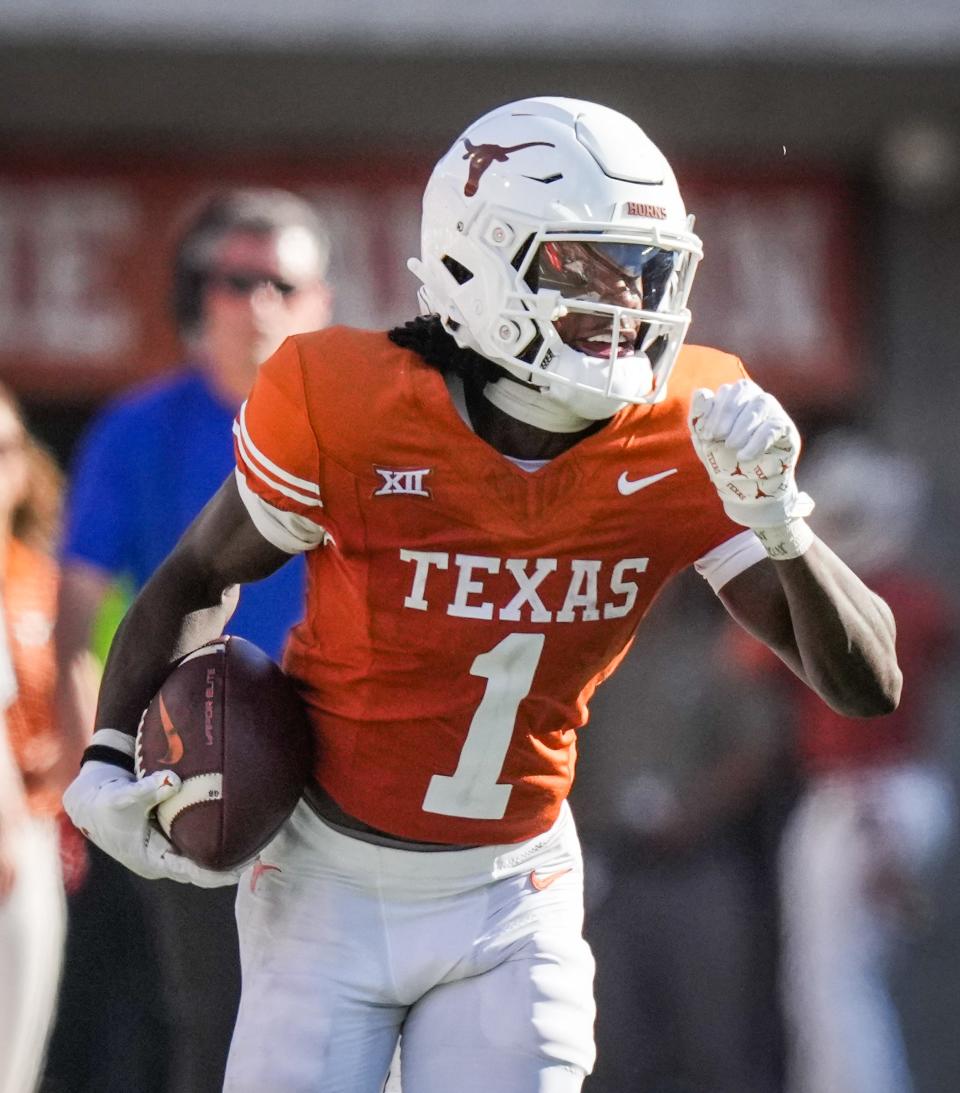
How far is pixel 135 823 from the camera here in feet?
9.09

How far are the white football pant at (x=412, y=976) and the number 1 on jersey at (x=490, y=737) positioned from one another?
0.23ft

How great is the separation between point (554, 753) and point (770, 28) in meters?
4.25

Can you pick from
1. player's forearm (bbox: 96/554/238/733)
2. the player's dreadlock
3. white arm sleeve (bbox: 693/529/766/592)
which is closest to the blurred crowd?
player's forearm (bbox: 96/554/238/733)

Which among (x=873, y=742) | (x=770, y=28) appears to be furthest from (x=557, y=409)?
(x=770, y=28)

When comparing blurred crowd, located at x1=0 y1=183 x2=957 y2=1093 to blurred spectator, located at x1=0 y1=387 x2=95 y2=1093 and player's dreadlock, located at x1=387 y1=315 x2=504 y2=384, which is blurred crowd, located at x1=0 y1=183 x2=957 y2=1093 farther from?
player's dreadlock, located at x1=387 y1=315 x2=504 y2=384

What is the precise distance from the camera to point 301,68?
6793 mm

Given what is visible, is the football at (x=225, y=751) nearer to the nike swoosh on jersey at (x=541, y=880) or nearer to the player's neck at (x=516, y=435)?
the nike swoosh on jersey at (x=541, y=880)

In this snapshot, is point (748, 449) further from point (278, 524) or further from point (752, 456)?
point (278, 524)

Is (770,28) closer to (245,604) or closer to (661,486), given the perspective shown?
(245,604)

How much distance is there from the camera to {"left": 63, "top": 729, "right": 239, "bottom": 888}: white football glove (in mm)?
2738

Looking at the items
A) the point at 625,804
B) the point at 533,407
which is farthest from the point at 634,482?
the point at 625,804

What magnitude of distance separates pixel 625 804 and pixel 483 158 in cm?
439

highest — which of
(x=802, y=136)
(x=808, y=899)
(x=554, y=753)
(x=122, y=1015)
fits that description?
(x=554, y=753)

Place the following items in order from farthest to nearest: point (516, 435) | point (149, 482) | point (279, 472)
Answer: point (149, 482) < point (516, 435) < point (279, 472)
